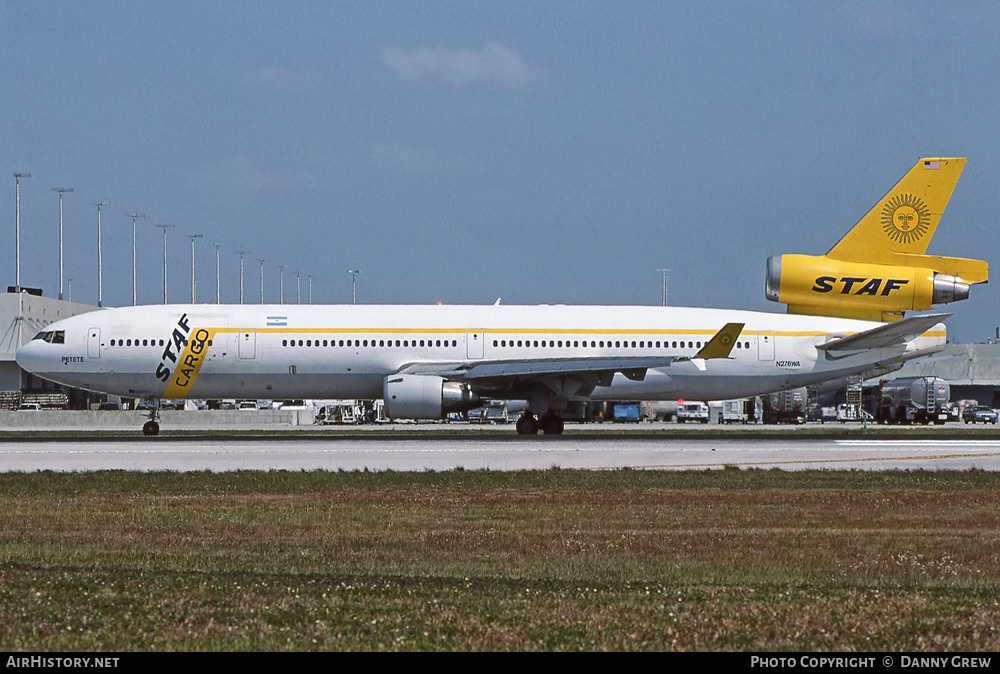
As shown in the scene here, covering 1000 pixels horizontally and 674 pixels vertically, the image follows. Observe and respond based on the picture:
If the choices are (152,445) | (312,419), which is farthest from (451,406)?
(312,419)

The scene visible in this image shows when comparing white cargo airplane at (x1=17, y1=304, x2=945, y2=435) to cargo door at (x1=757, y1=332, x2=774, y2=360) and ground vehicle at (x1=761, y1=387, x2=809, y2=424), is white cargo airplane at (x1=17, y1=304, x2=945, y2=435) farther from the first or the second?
ground vehicle at (x1=761, y1=387, x2=809, y2=424)

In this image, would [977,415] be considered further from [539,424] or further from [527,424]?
[527,424]

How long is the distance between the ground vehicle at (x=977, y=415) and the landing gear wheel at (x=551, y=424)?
1982 inches

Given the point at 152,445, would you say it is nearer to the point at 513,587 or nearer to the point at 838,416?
the point at 513,587

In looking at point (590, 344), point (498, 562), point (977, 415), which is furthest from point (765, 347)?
point (977, 415)

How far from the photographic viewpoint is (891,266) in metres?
40.9

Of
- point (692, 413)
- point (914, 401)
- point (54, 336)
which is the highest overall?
point (54, 336)

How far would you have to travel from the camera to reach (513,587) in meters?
10.2

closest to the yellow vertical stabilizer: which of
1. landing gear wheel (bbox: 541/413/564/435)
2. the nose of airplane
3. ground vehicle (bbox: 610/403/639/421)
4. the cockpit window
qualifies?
landing gear wheel (bbox: 541/413/564/435)

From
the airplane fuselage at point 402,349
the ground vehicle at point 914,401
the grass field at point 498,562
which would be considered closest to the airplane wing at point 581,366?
the airplane fuselage at point 402,349

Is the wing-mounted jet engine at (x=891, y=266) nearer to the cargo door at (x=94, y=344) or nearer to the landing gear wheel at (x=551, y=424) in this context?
the landing gear wheel at (x=551, y=424)

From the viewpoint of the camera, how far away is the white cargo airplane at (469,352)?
40.3 m

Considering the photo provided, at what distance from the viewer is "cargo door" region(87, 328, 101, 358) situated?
40781mm

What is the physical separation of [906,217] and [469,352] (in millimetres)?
15656
